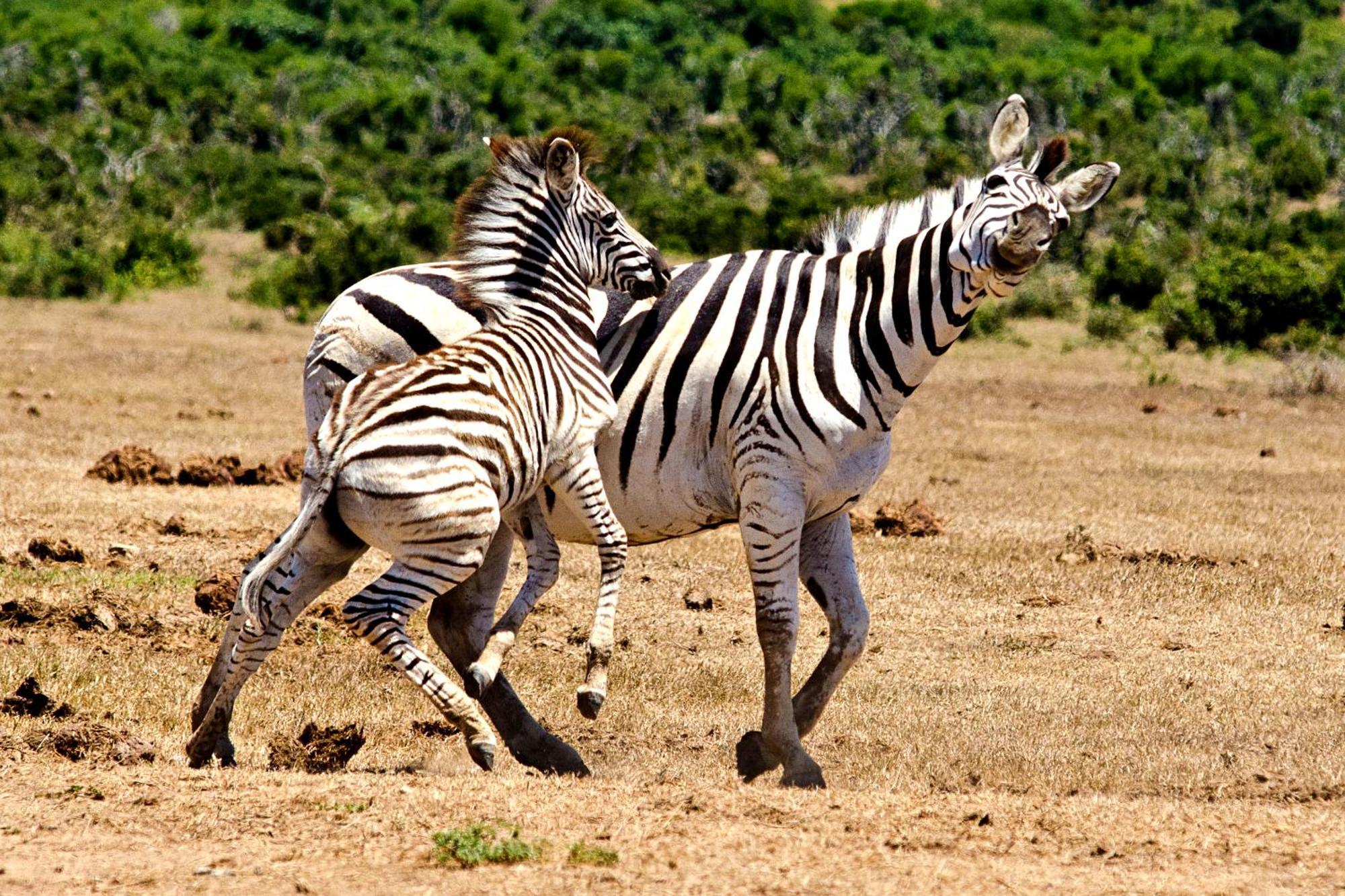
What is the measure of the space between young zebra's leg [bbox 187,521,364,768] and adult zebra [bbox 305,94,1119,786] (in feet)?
3.49

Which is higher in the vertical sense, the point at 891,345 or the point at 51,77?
the point at 891,345

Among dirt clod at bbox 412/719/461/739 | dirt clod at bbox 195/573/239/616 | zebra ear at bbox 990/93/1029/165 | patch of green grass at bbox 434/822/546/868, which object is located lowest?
dirt clod at bbox 195/573/239/616

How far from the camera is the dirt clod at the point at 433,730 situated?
26.3 ft

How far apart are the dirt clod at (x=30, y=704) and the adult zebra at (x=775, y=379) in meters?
1.71

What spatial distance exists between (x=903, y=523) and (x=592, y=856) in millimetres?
7622

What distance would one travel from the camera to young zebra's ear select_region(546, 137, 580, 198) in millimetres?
7555

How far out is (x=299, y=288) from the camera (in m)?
27.3

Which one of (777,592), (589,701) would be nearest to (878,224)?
(777,592)

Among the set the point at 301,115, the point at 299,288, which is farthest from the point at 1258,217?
the point at 301,115

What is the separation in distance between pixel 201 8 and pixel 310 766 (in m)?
78.3

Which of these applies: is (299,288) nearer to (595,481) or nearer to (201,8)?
(595,481)

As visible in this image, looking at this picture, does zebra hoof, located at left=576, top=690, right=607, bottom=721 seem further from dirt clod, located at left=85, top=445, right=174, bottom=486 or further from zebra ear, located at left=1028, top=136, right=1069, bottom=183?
dirt clod, located at left=85, top=445, right=174, bottom=486

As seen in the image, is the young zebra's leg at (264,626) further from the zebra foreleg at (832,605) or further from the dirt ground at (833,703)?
the zebra foreleg at (832,605)

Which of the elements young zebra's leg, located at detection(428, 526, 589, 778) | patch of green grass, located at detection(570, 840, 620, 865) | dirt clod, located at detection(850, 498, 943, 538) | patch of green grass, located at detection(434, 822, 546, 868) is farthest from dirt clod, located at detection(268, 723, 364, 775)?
dirt clod, located at detection(850, 498, 943, 538)
